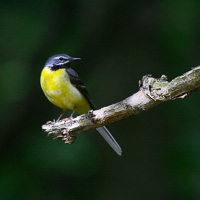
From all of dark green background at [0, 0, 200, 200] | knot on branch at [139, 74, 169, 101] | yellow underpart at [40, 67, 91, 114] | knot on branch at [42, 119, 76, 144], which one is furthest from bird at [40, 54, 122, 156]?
knot on branch at [139, 74, 169, 101]

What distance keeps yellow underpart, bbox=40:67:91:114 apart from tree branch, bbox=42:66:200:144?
33.7 inches

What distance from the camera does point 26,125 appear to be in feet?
23.5

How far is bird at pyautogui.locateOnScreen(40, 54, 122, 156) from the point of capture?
5574mm

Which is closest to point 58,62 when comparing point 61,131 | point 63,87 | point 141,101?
point 63,87

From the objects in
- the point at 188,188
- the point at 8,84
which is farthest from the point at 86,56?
the point at 188,188

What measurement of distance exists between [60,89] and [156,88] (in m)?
1.94

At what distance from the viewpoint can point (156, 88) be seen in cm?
396

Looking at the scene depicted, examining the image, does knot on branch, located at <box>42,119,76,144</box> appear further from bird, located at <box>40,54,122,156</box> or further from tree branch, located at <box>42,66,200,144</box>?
bird, located at <box>40,54,122,156</box>

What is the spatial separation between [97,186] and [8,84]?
2418 millimetres

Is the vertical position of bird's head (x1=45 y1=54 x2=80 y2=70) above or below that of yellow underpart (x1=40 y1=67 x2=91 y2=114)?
above

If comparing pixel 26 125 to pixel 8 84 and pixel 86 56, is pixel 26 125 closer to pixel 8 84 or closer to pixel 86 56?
pixel 8 84

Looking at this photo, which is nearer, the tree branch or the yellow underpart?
the tree branch

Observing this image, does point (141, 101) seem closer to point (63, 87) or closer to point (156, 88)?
point (156, 88)

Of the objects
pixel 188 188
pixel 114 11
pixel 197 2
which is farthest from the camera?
pixel 114 11
